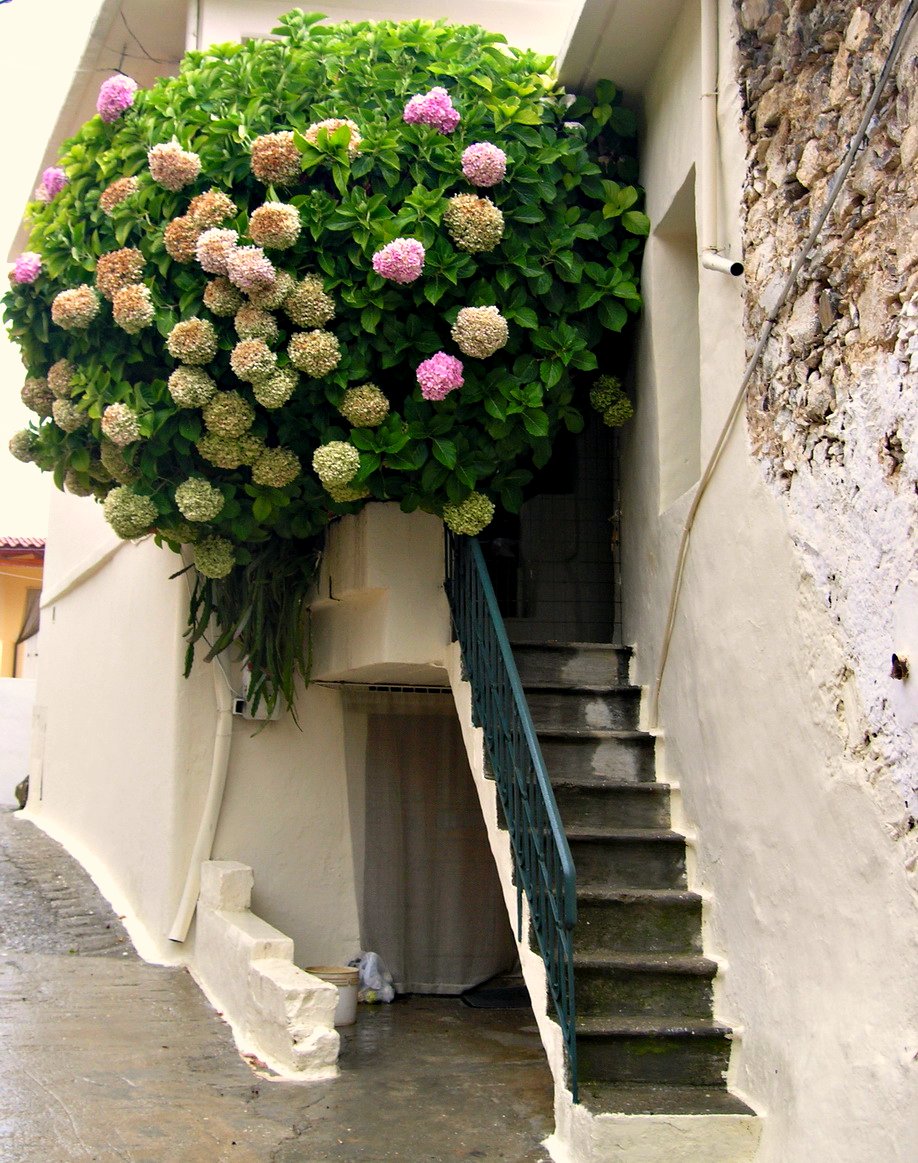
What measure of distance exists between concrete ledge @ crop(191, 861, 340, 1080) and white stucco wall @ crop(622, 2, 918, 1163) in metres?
1.88

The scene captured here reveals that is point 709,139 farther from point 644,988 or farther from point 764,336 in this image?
point 644,988

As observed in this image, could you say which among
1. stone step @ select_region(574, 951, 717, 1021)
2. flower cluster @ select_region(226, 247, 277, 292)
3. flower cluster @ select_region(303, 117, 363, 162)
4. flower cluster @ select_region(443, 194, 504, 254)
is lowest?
stone step @ select_region(574, 951, 717, 1021)

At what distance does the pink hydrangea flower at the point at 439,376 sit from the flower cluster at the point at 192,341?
0.98 meters

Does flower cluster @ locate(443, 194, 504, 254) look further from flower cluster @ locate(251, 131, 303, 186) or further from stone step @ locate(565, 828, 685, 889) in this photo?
stone step @ locate(565, 828, 685, 889)

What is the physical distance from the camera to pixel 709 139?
506 cm

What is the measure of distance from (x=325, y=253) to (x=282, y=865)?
4.04 meters

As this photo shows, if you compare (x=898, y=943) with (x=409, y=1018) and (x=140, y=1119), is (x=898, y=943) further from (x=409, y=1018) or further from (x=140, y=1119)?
(x=409, y=1018)

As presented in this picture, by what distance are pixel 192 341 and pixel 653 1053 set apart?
3.61 m

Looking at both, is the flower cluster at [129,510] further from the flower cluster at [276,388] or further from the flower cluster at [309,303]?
the flower cluster at [309,303]

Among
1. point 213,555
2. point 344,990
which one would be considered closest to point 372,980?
point 344,990

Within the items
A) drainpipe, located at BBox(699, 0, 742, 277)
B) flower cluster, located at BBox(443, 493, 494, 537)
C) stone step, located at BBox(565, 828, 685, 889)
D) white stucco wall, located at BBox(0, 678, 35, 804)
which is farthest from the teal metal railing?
white stucco wall, located at BBox(0, 678, 35, 804)

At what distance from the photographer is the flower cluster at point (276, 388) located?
5738 mm

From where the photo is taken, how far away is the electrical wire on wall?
371 centimetres

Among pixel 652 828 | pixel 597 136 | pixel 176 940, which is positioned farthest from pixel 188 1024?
pixel 597 136
